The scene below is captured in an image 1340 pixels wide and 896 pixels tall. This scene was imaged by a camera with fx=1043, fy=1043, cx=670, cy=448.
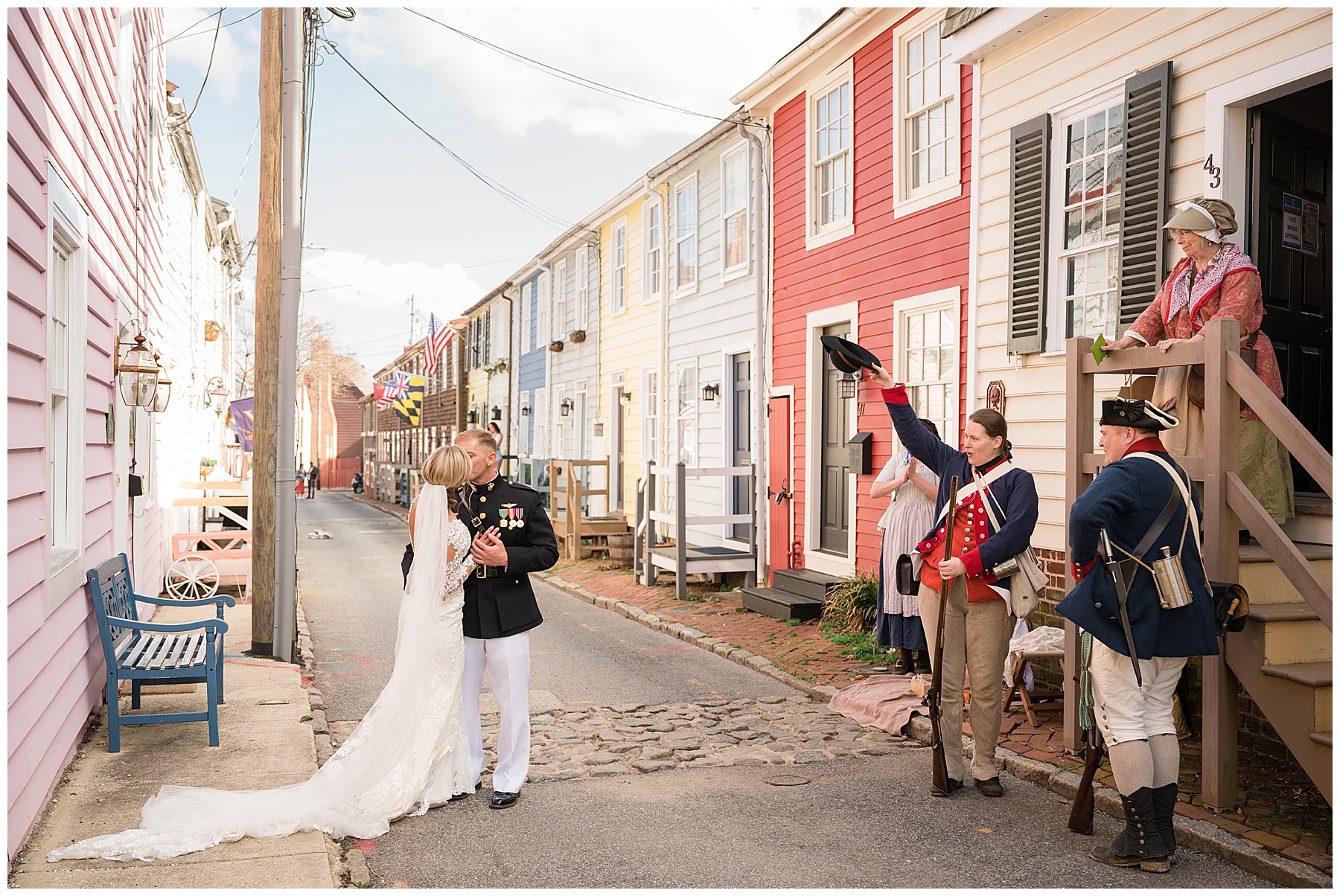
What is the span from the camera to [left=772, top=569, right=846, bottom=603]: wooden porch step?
10.7 m

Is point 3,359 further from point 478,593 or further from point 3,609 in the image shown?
point 478,593

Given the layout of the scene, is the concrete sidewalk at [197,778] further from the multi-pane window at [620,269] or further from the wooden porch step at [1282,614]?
the multi-pane window at [620,269]

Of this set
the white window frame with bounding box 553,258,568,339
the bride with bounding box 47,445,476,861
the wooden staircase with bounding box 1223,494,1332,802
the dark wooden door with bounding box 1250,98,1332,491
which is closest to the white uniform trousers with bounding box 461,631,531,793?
the bride with bounding box 47,445,476,861

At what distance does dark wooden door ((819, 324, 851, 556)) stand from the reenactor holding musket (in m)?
6.54

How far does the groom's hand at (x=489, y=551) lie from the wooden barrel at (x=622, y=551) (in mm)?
10635

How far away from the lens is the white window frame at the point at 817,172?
1092 centimetres

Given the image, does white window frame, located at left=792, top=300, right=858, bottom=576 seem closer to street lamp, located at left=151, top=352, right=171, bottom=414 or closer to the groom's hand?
street lamp, located at left=151, top=352, right=171, bottom=414

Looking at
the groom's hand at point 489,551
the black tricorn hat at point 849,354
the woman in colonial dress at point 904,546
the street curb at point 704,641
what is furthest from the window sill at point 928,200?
the groom's hand at point 489,551

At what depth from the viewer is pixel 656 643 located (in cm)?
1022

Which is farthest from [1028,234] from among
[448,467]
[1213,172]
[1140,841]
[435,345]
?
[435,345]

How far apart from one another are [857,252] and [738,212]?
340 centimetres

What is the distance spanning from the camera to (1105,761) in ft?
19.1

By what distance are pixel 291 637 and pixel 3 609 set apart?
4746mm

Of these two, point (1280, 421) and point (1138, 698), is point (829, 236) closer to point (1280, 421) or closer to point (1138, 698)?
point (1280, 421)
